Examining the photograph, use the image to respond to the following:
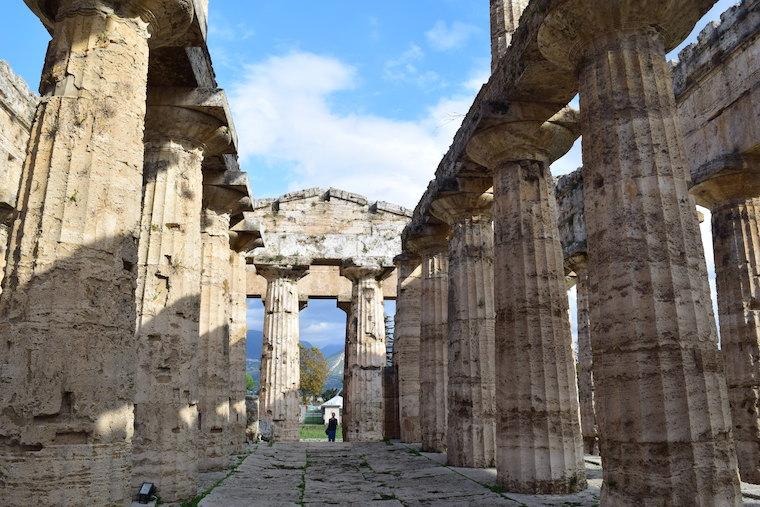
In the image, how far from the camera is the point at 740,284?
1100 cm

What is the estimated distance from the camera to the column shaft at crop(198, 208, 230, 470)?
38.8 ft

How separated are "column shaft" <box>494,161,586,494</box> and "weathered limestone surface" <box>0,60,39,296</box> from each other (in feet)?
30.1

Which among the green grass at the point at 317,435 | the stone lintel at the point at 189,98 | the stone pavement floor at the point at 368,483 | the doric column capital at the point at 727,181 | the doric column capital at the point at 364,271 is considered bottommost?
the green grass at the point at 317,435

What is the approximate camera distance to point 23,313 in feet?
16.2

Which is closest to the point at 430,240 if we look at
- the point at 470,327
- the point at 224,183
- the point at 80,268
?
the point at 470,327

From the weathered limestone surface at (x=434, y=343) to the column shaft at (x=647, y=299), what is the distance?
8579mm

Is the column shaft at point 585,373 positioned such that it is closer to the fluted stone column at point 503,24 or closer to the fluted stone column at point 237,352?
the fluted stone column at point 503,24

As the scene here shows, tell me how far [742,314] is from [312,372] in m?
45.0

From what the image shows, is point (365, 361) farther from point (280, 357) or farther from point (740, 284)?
point (740, 284)

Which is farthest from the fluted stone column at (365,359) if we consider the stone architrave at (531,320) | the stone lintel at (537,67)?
the stone architrave at (531,320)

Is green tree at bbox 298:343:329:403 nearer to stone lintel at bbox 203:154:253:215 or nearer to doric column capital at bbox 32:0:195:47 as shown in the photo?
stone lintel at bbox 203:154:253:215

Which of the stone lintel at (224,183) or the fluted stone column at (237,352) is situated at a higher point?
the stone lintel at (224,183)

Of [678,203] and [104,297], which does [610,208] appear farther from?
[104,297]

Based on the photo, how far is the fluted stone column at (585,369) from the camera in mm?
16438
